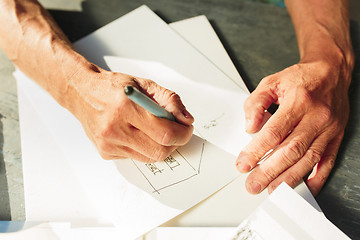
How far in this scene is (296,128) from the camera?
2.08 ft

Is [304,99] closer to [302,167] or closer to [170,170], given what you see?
[302,167]

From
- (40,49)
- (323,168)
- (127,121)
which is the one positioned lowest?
(323,168)

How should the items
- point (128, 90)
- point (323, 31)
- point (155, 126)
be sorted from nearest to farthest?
point (128, 90)
point (155, 126)
point (323, 31)

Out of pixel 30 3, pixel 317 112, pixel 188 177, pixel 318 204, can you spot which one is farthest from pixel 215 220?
pixel 30 3

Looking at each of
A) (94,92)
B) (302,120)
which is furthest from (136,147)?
(302,120)

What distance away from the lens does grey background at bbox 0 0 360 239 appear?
621 mm

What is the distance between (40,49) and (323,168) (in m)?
0.69

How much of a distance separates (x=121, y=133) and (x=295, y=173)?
1.16 feet

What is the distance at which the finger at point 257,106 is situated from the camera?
0.64 m

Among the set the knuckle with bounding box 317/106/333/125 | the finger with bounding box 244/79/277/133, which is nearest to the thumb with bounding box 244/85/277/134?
the finger with bounding box 244/79/277/133

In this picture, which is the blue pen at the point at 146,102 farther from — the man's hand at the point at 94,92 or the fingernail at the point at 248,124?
the fingernail at the point at 248,124

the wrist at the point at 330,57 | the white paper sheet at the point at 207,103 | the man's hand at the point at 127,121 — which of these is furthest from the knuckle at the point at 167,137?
the wrist at the point at 330,57

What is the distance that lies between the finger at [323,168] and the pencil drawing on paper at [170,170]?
0.23 m

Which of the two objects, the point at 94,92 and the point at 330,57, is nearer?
the point at 94,92
